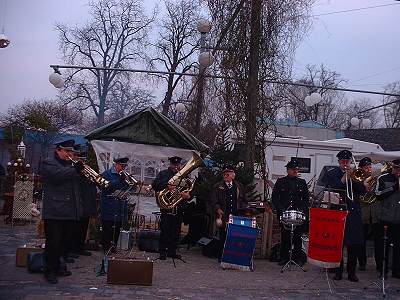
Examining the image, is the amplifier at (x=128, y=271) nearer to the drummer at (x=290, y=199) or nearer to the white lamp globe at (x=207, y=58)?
the drummer at (x=290, y=199)

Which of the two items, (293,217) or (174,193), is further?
(174,193)

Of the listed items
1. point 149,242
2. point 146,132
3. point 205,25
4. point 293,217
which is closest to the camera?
point 293,217

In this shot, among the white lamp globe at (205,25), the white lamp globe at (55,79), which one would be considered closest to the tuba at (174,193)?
the white lamp globe at (205,25)

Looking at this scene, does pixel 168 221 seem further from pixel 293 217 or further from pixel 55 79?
pixel 55 79

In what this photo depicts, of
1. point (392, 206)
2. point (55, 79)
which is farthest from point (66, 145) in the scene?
point (55, 79)

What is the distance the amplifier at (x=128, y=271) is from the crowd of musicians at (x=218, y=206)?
2.64 feet

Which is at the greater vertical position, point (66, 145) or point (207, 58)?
point (207, 58)

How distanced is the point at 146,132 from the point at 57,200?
4.62 meters

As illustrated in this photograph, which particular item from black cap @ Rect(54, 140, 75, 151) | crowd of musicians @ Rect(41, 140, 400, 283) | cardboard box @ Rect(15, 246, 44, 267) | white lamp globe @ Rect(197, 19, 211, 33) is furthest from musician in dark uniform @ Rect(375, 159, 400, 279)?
white lamp globe @ Rect(197, 19, 211, 33)

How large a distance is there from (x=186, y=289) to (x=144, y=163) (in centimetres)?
586

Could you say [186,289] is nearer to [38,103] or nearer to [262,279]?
[262,279]

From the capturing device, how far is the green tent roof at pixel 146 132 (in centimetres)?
1235

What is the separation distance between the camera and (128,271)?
319 inches

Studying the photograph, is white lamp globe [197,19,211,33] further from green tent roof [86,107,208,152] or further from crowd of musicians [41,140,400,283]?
crowd of musicians [41,140,400,283]
